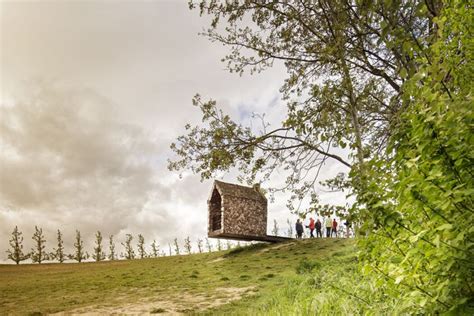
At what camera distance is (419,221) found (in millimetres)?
4664

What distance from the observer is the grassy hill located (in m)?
10.6

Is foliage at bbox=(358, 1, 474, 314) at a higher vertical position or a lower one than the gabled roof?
lower

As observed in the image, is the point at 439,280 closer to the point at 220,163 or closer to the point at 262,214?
the point at 220,163

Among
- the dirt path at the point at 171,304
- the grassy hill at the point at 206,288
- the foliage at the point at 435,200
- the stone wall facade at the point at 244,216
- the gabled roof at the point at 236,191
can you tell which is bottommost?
the dirt path at the point at 171,304

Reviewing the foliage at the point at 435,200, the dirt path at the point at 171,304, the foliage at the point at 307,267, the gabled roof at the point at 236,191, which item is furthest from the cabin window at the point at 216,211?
the foliage at the point at 435,200

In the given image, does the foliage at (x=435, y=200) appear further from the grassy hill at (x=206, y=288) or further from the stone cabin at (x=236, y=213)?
the stone cabin at (x=236, y=213)

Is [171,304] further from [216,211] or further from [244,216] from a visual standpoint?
[216,211]

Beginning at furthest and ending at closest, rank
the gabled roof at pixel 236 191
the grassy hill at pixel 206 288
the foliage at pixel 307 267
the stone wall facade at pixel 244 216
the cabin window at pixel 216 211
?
the cabin window at pixel 216 211
the gabled roof at pixel 236 191
the stone wall facade at pixel 244 216
the foliage at pixel 307 267
the grassy hill at pixel 206 288

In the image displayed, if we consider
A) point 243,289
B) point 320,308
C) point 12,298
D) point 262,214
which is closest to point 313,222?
point 262,214

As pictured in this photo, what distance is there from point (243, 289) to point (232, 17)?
32.2 feet

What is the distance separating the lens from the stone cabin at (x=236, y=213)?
29.5m

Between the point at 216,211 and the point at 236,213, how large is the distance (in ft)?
7.01

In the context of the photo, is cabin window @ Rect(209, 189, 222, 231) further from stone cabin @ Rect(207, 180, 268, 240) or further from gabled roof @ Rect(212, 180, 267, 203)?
gabled roof @ Rect(212, 180, 267, 203)

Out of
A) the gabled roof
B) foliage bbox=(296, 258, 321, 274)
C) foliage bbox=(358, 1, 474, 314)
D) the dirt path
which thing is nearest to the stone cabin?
the gabled roof
